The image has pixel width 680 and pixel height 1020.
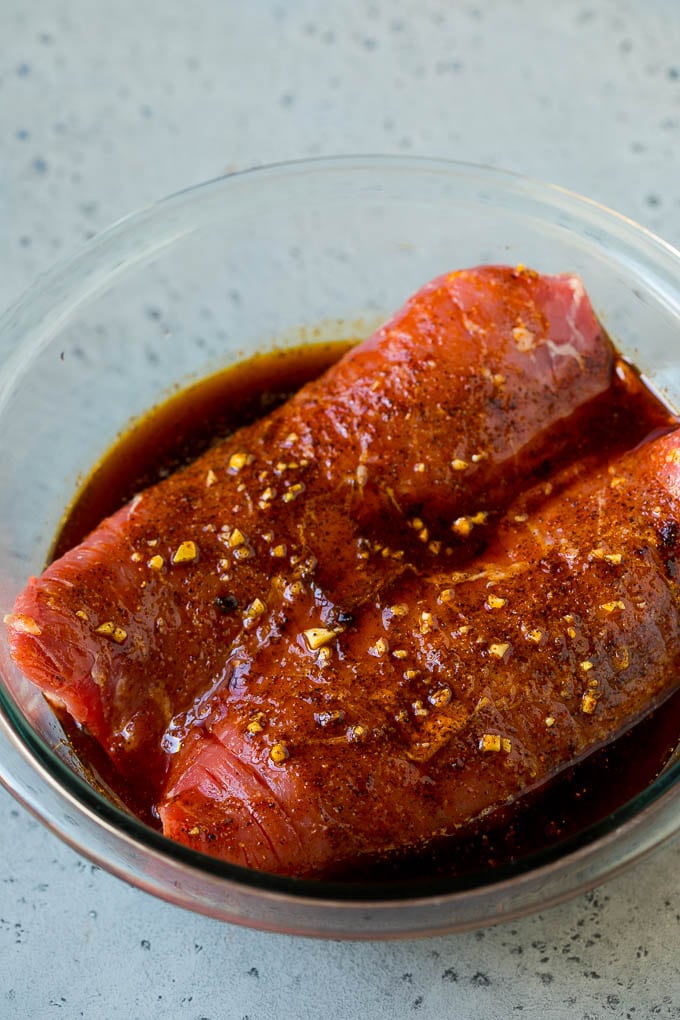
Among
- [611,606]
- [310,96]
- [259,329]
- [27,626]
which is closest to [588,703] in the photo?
[611,606]

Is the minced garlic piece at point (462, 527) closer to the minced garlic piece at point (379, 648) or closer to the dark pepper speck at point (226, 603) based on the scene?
the minced garlic piece at point (379, 648)

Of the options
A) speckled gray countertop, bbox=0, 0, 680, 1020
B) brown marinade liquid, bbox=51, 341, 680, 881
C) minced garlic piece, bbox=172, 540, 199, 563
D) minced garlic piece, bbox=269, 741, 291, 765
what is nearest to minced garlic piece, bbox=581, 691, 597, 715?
brown marinade liquid, bbox=51, 341, 680, 881

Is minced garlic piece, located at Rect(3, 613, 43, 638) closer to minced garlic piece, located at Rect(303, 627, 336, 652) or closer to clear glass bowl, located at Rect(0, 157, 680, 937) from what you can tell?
clear glass bowl, located at Rect(0, 157, 680, 937)

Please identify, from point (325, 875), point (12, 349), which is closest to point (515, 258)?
point (12, 349)

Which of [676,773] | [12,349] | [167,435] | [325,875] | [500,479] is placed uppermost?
[12,349]

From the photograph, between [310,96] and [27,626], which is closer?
[27,626]

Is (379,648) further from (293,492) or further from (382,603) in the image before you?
(293,492)

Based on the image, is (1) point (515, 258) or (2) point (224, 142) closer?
(1) point (515, 258)

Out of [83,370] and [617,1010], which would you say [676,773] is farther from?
[83,370]
